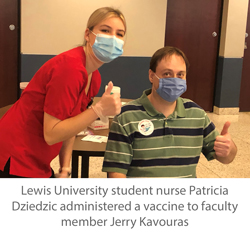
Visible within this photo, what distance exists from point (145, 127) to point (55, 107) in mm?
461

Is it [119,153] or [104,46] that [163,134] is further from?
[104,46]

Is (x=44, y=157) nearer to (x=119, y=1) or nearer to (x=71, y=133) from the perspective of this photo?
(x=71, y=133)

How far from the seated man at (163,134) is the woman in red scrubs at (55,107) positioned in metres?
0.23

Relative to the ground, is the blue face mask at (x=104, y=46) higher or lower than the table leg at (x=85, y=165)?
higher

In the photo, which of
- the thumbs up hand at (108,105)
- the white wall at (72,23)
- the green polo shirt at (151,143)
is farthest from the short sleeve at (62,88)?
the white wall at (72,23)

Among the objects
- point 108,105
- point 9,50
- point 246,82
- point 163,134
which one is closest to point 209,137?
point 163,134

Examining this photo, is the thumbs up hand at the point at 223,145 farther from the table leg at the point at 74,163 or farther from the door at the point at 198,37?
the door at the point at 198,37

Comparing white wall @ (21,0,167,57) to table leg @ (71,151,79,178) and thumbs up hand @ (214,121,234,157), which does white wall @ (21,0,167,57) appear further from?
thumbs up hand @ (214,121,234,157)

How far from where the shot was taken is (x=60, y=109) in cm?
125

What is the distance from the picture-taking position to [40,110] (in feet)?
4.39

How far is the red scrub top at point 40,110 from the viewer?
1.25m

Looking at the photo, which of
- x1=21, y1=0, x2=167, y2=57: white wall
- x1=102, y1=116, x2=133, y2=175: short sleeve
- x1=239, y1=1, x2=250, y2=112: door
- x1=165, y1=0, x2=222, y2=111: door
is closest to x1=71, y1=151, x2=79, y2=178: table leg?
x1=102, y1=116, x2=133, y2=175: short sleeve

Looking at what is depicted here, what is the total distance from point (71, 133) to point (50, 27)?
160 inches

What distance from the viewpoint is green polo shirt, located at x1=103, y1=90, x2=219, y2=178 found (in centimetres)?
155
